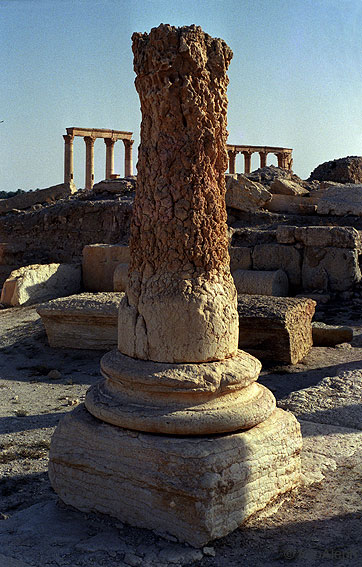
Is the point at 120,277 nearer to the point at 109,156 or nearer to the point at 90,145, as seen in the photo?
the point at 90,145

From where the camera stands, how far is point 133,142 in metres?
27.9

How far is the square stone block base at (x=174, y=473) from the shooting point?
3.00m

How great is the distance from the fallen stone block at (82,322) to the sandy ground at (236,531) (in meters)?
1.30

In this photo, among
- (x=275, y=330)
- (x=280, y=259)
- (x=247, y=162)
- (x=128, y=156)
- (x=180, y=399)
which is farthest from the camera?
(x=247, y=162)

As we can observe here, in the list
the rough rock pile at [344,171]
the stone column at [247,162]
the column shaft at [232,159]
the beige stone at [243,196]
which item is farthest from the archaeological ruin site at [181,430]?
the stone column at [247,162]

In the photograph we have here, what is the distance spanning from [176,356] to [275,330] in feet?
12.4

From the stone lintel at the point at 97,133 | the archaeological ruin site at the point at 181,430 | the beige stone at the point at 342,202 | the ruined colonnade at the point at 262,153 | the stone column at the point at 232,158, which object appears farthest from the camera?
the ruined colonnade at the point at 262,153

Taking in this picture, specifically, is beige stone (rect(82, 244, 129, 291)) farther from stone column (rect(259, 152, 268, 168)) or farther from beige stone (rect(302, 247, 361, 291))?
stone column (rect(259, 152, 268, 168))

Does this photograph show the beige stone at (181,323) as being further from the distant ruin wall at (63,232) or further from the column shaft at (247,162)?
the column shaft at (247,162)

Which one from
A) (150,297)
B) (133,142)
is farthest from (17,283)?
(133,142)

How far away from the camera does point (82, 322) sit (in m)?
7.87

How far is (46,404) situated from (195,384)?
307cm

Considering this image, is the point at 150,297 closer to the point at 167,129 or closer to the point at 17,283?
the point at 167,129

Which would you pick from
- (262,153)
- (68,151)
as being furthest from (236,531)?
(262,153)
